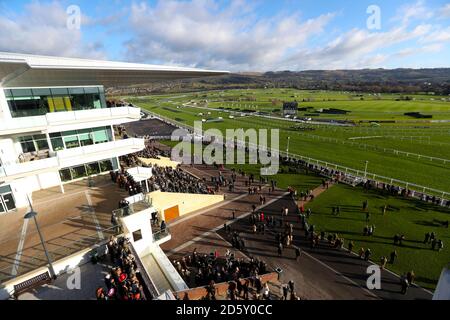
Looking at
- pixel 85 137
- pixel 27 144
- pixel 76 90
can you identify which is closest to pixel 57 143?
pixel 27 144

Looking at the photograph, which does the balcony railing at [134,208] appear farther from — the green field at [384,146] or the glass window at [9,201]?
the green field at [384,146]

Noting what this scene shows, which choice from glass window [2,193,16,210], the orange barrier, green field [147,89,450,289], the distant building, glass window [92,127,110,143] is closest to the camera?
the orange barrier

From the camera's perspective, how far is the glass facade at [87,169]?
22.4m

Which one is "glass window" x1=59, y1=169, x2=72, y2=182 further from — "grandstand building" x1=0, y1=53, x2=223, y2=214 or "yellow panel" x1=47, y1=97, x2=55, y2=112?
"yellow panel" x1=47, y1=97, x2=55, y2=112

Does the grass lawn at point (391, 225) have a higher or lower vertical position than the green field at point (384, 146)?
higher

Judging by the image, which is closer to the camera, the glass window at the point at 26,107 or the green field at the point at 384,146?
the glass window at the point at 26,107

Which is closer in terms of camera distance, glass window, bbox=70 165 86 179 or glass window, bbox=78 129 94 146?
glass window, bbox=78 129 94 146

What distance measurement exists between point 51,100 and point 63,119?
7.69ft

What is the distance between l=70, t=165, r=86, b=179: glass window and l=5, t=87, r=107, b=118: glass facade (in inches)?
200

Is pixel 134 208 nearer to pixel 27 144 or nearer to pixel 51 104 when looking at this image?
pixel 27 144

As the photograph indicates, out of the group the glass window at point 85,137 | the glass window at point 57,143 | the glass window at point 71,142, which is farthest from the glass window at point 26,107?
the glass window at point 85,137

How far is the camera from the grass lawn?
17.2 metres

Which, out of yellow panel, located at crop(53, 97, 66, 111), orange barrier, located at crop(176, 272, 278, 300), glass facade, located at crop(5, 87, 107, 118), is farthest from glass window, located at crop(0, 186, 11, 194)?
orange barrier, located at crop(176, 272, 278, 300)
